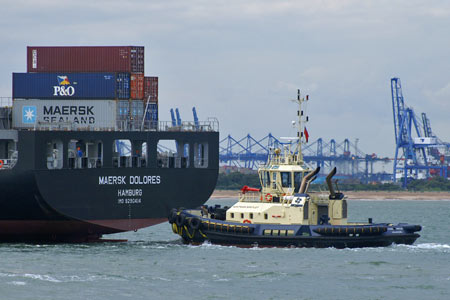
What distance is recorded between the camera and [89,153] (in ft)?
141

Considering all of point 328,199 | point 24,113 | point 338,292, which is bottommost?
point 338,292

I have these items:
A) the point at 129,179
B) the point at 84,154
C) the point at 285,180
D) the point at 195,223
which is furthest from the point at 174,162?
the point at 285,180

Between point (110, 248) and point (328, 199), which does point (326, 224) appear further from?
point (110, 248)

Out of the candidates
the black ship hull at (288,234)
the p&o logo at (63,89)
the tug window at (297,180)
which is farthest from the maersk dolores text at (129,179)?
the tug window at (297,180)

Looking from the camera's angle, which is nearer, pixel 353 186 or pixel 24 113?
pixel 24 113

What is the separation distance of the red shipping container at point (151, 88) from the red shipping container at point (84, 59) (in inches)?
50.6

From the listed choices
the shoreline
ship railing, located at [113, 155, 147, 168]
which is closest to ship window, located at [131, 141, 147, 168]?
ship railing, located at [113, 155, 147, 168]

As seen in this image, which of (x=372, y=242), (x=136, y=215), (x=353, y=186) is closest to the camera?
(x=372, y=242)

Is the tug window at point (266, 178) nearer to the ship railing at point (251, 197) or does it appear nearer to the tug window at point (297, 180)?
the ship railing at point (251, 197)

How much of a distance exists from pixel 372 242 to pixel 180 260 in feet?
27.0

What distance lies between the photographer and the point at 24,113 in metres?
43.2

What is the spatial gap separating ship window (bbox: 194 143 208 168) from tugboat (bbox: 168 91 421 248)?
3245 millimetres

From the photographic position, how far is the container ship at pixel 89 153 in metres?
39.8

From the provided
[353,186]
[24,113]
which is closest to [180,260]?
[24,113]
